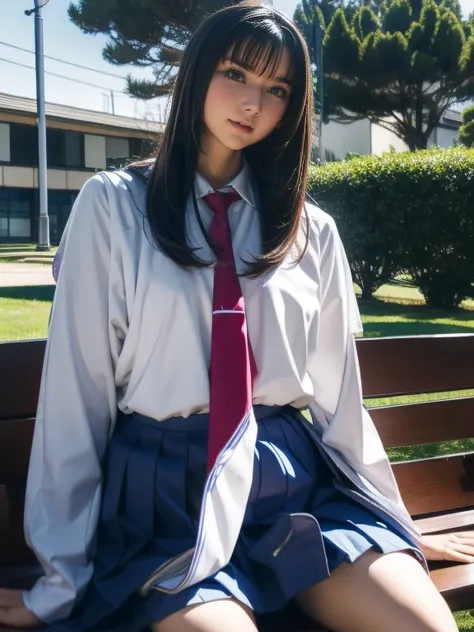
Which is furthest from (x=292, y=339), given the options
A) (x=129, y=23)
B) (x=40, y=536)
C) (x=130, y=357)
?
(x=129, y=23)

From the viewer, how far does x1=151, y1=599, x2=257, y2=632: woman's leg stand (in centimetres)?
162

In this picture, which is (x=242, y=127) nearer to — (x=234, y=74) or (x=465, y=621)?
(x=234, y=74)

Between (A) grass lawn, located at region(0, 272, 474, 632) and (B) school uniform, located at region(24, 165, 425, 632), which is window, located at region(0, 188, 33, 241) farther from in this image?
(B) school uniform, located at region(24, 165, 425, 632)

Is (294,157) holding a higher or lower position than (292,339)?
higher

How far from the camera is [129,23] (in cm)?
1919

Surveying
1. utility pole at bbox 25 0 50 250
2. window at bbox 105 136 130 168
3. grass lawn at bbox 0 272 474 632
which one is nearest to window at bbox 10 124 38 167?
window at bbox 105 136 130 168

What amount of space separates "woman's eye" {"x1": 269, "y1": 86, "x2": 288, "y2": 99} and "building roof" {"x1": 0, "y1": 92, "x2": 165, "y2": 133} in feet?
87.3

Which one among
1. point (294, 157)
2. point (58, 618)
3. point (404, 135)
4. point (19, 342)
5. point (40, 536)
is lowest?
point (58, 618)

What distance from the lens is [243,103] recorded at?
2023 mm

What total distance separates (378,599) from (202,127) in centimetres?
115

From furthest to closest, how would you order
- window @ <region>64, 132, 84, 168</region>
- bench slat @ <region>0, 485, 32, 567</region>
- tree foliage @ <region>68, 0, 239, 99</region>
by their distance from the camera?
window @ <region>64, 132, 84, 168</region>
tree foliage @ <region>68, 0, 239, 99</region>
bench slat @ <region>0, 485, 32, 567</region>

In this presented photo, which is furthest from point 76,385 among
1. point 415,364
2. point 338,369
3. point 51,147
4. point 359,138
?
point 359,138

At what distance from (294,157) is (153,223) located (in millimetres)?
487

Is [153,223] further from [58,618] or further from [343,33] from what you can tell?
[343,33]
